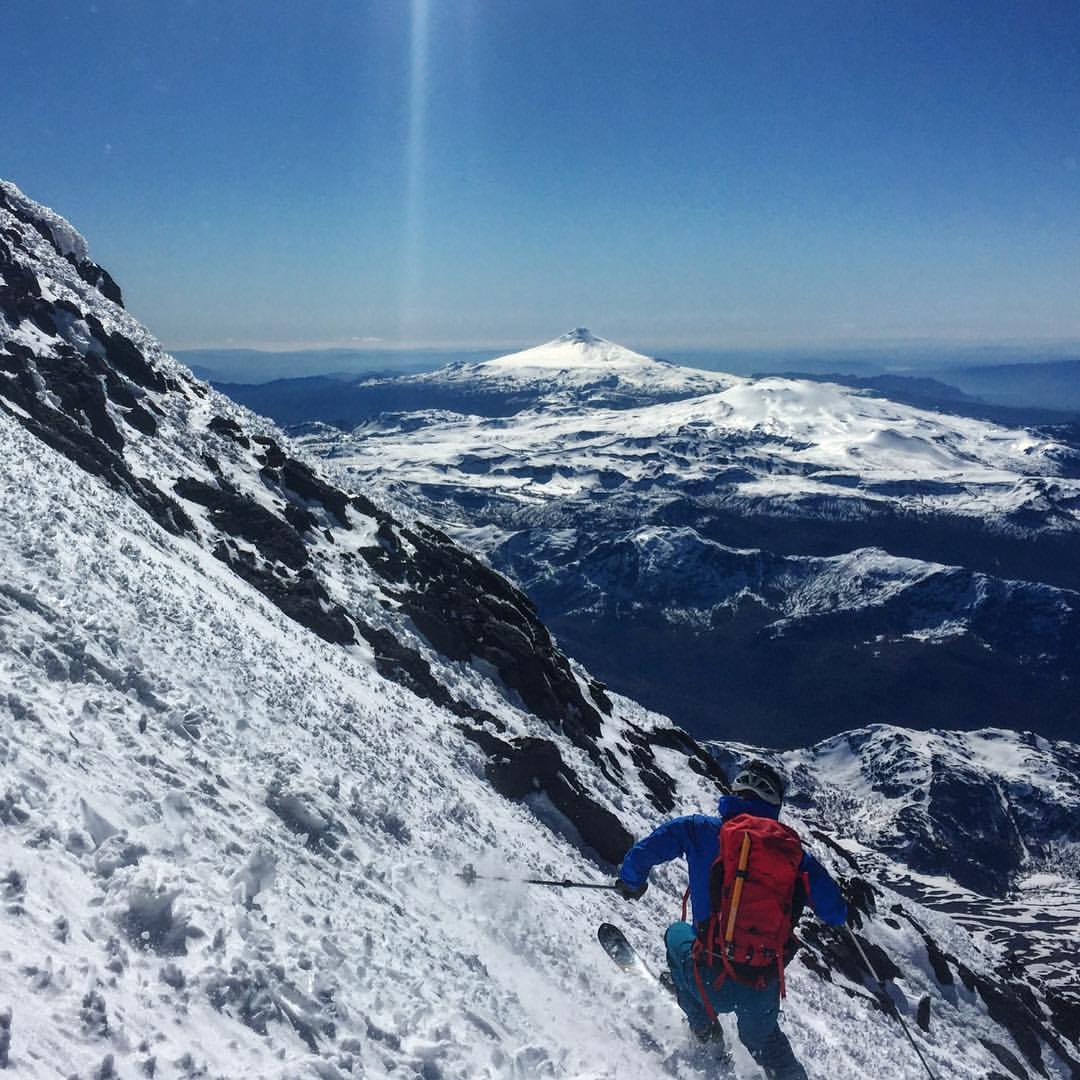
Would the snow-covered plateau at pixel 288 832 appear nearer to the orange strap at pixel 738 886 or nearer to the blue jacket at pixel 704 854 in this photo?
the orange strap at pixel 738 886

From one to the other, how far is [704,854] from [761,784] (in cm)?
100

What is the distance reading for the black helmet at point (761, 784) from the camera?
27.6 ft

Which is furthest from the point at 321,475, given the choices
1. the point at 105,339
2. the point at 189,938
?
the point at 189,938

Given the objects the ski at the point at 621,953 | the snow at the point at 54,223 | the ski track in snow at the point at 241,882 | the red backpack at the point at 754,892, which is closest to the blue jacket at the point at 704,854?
the red backpack at the point at 754,892

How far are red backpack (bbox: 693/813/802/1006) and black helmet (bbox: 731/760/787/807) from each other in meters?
0.35

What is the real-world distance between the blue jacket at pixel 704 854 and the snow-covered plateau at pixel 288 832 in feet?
6.93

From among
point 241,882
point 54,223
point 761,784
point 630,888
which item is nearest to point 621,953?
point 630,888

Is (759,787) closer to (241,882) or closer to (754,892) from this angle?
(754,892)

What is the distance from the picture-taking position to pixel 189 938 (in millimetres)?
6875

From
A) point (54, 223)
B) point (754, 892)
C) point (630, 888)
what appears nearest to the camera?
point (754, 892)

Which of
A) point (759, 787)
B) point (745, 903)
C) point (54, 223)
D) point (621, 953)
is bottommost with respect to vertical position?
point (621, 953)

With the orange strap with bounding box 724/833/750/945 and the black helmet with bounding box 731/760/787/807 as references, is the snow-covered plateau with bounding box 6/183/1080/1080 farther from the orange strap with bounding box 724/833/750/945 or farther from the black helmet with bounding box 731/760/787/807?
the black helmet with bounding box 731/760/787/807

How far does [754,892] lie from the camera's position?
7875mm

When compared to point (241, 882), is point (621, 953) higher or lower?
lower
